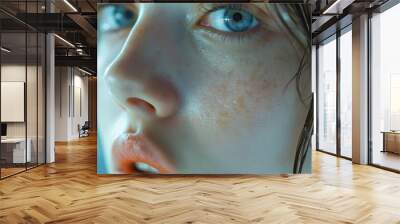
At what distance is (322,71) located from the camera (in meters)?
10.6

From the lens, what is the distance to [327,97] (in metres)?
10.2

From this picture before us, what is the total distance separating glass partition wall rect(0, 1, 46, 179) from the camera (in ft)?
20.2

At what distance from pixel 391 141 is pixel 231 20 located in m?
4.42

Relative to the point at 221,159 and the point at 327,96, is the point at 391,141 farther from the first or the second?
the point at 221,159

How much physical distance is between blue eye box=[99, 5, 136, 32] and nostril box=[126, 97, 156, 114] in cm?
133

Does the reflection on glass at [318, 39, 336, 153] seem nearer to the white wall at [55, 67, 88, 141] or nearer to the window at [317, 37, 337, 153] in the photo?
the window at [317, 37, 337, 153]

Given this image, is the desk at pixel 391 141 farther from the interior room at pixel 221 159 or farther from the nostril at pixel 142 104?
the nostril at pixel 142 104

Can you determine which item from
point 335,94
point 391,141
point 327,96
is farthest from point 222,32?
point 327,96

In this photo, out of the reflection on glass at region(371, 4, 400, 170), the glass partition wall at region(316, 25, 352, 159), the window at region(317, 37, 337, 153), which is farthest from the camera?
the window at region(317, 37, 337, 153)

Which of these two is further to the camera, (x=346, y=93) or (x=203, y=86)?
(x=346, y=93)

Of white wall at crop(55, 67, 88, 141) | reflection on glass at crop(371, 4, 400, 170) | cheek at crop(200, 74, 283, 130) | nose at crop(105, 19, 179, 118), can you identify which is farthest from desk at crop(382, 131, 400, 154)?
white wall at crop(55, 67, 88, 141)

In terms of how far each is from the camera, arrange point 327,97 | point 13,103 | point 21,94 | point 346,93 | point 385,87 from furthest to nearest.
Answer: point 327,97 → point 346,93 → point 385,87 → point 21,94 → point 13,103

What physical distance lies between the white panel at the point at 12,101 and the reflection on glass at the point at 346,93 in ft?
24.6

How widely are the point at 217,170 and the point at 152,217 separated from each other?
95.1 inches
